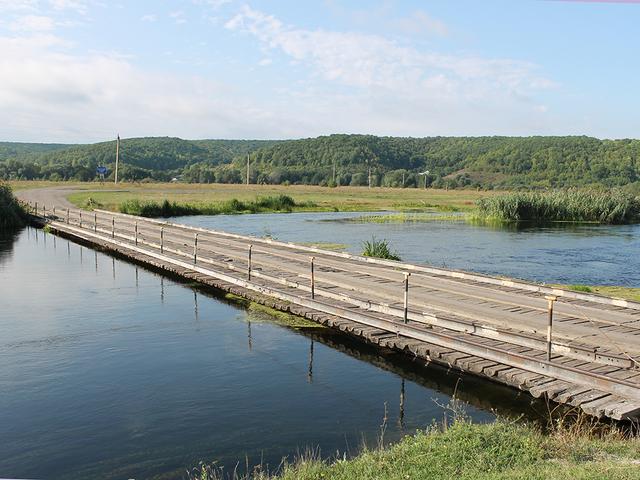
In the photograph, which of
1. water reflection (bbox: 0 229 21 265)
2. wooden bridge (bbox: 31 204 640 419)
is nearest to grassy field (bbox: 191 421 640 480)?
wooden bridge (bbox: 31 204 640 419)

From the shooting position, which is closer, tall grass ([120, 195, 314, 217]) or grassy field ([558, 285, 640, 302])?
grassy field ([558, 285, 640, 302])

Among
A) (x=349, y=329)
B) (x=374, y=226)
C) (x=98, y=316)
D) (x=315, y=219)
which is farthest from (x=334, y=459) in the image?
(x=315, y=219)

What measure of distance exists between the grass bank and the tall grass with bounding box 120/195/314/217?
180 feet

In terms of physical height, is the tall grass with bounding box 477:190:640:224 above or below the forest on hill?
below

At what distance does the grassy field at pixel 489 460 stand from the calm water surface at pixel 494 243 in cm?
1846

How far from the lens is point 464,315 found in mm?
17250

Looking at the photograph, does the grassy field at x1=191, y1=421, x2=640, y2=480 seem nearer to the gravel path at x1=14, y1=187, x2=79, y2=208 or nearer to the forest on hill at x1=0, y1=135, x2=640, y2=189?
the gravel path at x1=14, y1=187, x2=79, y2=208

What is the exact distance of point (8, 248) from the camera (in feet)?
120

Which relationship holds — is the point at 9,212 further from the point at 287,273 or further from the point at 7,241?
the point at 287,273

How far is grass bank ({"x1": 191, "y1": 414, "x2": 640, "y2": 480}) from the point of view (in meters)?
7.94

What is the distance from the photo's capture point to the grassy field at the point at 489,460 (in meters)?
7.92

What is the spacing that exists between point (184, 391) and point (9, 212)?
1577 inches

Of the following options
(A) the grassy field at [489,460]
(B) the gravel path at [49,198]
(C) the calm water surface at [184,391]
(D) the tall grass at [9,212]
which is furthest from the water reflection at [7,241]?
(A) the grassy field at [489,460]

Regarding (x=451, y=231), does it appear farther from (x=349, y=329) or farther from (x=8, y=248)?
(x=349, y=329)
